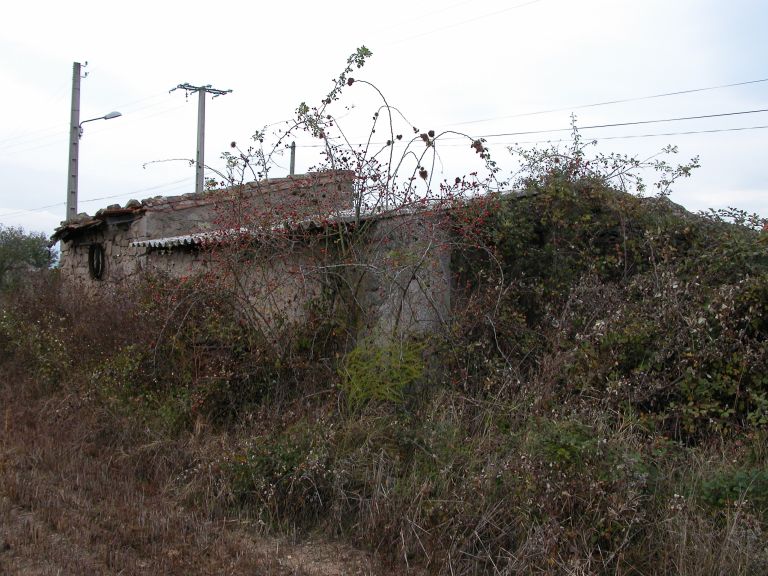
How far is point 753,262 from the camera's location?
5.60 m

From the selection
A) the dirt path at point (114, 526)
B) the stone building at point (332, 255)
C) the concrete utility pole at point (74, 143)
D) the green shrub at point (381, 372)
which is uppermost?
the concrete utility pole at point (74, 143)

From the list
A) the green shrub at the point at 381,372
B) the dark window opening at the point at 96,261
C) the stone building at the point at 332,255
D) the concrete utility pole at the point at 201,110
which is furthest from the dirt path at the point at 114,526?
the concrete utility pole at the point at 201,110

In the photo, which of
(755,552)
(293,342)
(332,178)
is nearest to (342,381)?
(293,342)

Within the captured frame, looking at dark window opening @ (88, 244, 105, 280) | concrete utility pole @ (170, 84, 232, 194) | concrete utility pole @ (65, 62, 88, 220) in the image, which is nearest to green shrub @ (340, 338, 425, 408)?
dark window opening @ (88, 244, 105, 280)

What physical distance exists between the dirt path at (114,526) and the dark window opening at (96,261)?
19.7 feet

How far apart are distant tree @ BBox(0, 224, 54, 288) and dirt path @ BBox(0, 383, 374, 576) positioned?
16.2 m

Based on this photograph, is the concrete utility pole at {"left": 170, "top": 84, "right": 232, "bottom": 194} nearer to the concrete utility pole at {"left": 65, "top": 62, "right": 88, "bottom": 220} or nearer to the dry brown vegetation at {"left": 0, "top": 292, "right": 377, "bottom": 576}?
the concrete utility pole at {"left": 65, "top": 62, "right": 88, "bottom": 220}

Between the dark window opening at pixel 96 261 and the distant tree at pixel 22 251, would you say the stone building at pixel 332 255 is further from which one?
A: the distant tree at pixel 22 251

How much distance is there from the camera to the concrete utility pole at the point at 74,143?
17664 mm

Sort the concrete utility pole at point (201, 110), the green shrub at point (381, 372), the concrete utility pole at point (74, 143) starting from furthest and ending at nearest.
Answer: the concrete utility pole at point (201, 110), the concrete utility pole at point (74, 143), the green shrub at point (381, 372)

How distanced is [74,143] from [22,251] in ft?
17.0

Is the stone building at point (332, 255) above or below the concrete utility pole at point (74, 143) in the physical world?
below

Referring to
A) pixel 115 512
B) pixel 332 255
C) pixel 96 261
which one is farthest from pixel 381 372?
pixel 96 261

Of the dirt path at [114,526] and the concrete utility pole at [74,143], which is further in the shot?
the concrete utility pole at [74,143]
